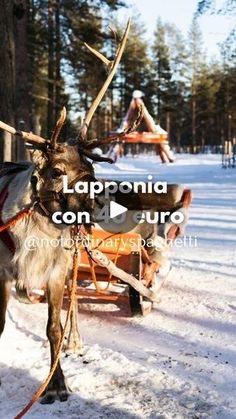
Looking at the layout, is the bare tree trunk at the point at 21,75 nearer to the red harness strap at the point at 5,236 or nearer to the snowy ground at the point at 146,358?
the snowy ground at the point at 146,358

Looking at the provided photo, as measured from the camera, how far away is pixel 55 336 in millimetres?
3840

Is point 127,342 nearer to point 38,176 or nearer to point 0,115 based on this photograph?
point 38,176

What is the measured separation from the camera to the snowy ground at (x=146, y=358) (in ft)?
11.5

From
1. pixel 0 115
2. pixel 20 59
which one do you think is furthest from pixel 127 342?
pixel 20 59

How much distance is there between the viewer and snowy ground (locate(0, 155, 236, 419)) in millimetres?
3506

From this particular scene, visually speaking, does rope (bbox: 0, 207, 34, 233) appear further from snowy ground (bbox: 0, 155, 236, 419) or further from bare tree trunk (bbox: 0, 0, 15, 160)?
bare tree trunk (bbox: 0, 0, 15, 160)

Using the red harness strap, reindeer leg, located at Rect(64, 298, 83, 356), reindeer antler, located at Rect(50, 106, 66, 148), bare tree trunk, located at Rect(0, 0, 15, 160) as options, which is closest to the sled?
reindeer leg, located at Rect(64, 298, 83, 356)

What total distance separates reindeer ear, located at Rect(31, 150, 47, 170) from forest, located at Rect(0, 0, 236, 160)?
1030 millimetres

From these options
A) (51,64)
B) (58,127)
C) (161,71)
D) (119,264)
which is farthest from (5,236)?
(161,71)

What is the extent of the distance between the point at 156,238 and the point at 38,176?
2444 millimetres

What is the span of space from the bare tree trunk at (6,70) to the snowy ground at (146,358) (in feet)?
13.2

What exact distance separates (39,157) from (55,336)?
1.36 m

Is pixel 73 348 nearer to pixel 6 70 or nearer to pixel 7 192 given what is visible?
pixel 7 192

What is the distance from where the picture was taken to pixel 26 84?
12.3 m
